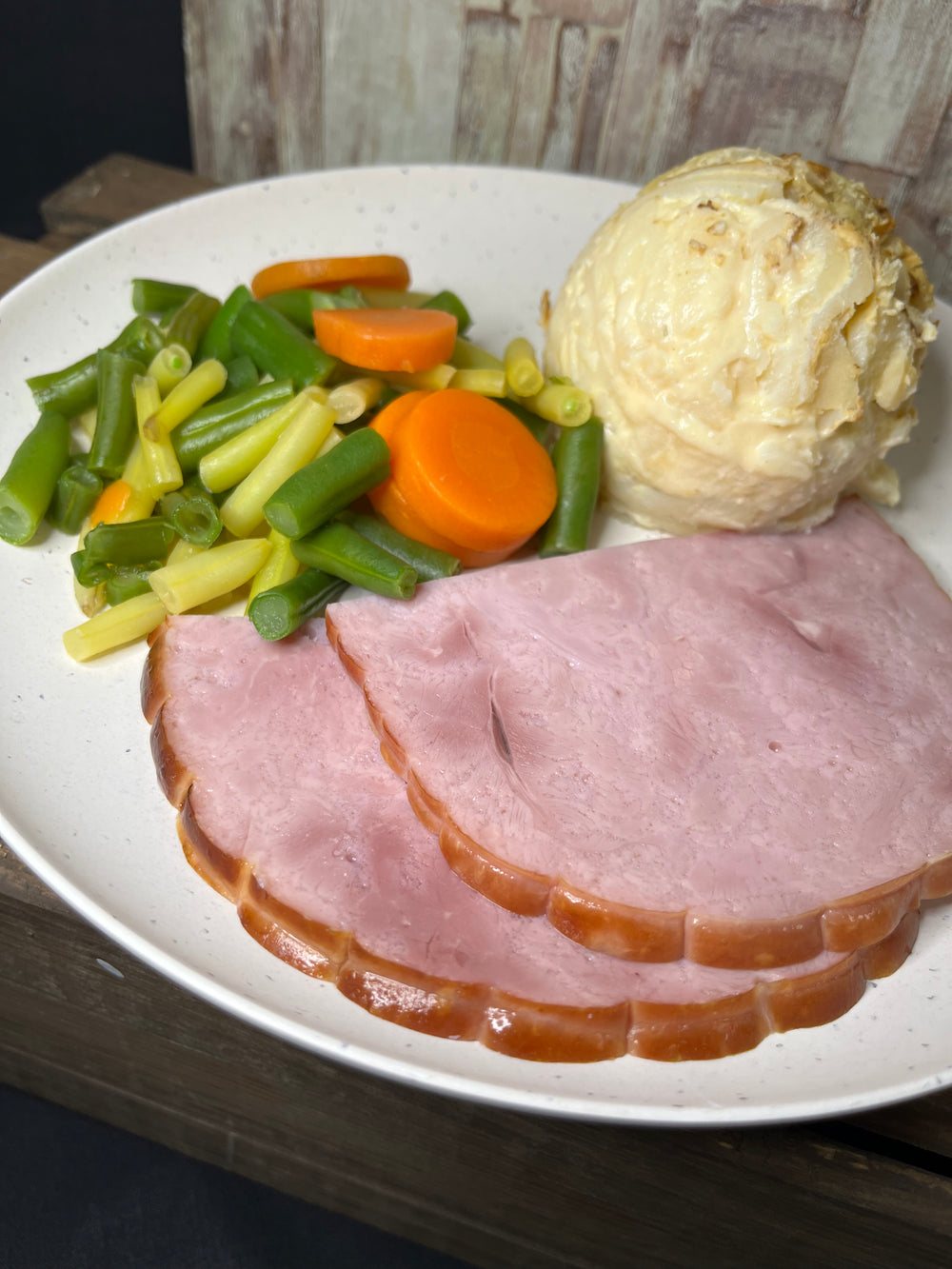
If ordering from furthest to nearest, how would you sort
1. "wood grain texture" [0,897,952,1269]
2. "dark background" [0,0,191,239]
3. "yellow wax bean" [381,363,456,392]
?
"dark background" [0,0,191,239], "yellow wax bean" [381,363,456,392], "wood grain texture" [0,897,952,1269]

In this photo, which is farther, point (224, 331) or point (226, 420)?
point (224, 331)

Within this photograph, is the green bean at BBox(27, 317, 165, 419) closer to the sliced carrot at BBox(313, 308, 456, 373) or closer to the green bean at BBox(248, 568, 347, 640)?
the sliced carrot at BBox(313, 308, 456, 373)

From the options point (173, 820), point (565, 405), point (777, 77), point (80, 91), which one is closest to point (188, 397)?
point (565, 405)

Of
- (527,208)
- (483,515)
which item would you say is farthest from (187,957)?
(527,208)

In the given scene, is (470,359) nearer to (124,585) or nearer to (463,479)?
(463,479)

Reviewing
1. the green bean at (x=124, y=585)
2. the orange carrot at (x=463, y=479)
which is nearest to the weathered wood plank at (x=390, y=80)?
the orange carrot at (x=463, y=479)

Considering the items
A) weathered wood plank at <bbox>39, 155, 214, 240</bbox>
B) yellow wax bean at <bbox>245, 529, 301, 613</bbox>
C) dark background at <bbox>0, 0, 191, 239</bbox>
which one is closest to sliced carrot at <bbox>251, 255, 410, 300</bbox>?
yellow wax bean at <bbox>245, 529, 301, 613</bbox>

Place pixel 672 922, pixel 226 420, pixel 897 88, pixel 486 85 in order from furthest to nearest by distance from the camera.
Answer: pixel 486 85 → pixel 897 88 → pixel 226 420 → pixel 672 922

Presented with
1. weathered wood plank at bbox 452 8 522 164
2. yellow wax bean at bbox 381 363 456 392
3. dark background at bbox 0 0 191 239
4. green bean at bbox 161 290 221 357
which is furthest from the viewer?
dark background at bbox 0 0 191 239
